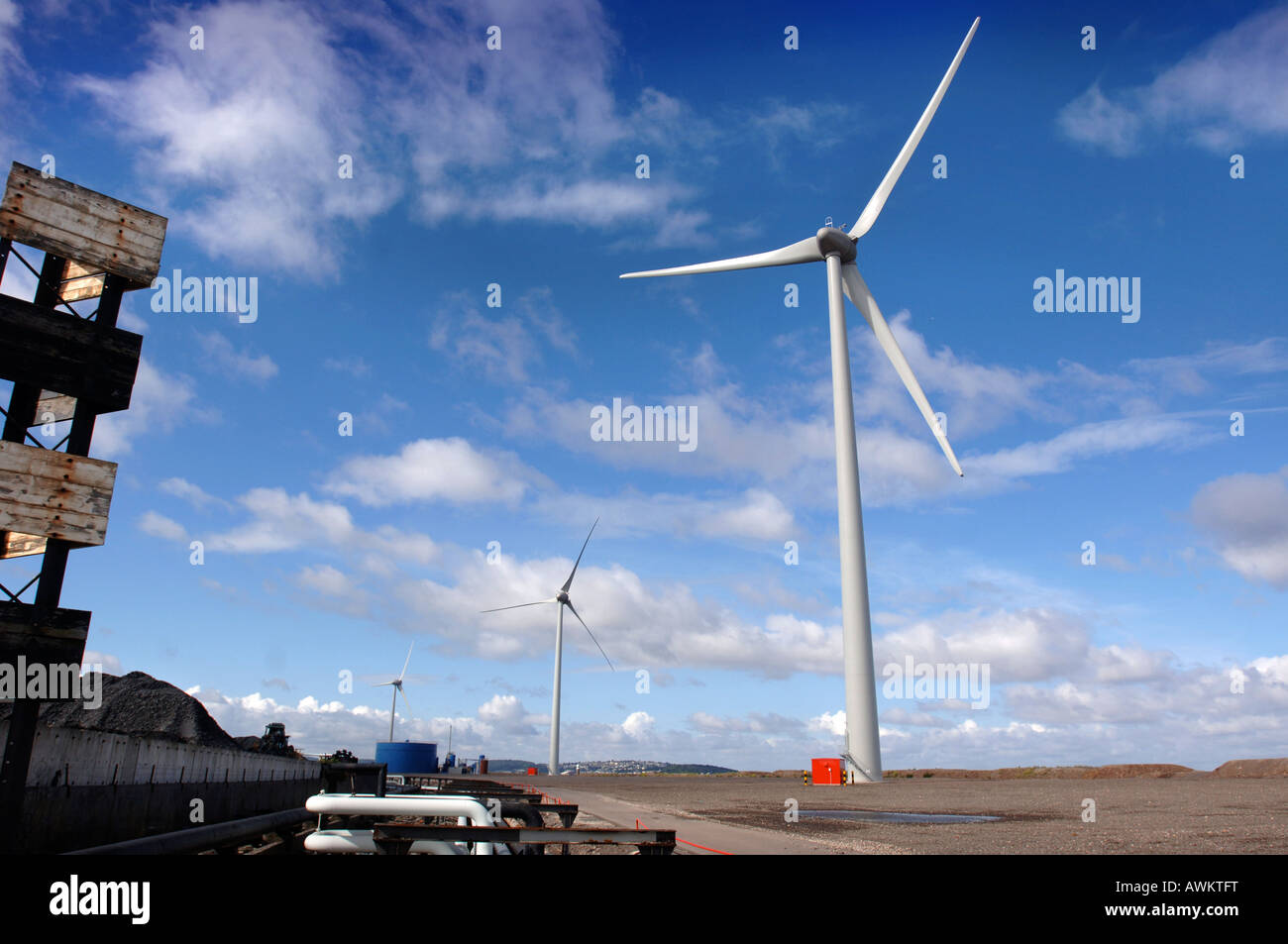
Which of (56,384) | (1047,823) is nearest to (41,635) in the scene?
(56,384)

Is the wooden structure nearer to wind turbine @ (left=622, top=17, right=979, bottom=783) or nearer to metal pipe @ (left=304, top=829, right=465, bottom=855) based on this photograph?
metal pipe @ (left=304, top=829, right=465, bottom=855)

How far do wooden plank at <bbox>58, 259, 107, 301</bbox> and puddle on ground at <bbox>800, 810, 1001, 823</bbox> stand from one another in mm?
31711

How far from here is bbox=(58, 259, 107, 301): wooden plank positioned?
64.6 feet

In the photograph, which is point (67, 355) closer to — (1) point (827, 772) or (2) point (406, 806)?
(2) point (406, 806)

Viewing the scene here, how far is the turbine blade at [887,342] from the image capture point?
5594 cm

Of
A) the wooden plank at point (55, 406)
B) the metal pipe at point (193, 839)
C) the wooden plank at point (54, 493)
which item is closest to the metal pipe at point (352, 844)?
the metal pipe at point (193, 839)
